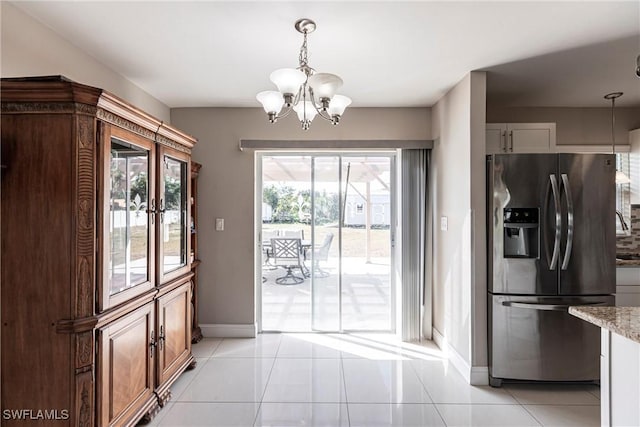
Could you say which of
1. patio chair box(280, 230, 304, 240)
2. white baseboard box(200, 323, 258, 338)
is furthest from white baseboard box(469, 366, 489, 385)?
white baseboard box(200, 323, 258, 338)

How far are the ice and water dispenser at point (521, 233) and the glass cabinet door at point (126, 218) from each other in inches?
104

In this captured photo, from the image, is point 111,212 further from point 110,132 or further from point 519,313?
point 519,313

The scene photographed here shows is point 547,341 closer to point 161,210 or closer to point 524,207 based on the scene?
point 524,207

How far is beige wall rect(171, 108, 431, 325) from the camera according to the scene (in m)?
3.77

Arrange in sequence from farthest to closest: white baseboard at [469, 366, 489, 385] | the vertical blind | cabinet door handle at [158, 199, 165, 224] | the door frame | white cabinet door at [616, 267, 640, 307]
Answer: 1. the door frame
2. the vertical blind
3. white cabinet door at [616, 267, 640, 307]
4. white baseboard at [469, 366, 489, 385]
5. cabinet door handle at [158, 199, 165, 224]

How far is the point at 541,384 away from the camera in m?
2.81

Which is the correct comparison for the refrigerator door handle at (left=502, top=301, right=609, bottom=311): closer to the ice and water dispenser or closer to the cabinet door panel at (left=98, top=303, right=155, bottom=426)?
the ice and water dispenser

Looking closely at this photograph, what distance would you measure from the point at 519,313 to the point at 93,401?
2.87 m

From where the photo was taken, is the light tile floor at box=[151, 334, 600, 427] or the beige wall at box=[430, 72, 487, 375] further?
the beige wall at box=[430, 72, 487, 375]

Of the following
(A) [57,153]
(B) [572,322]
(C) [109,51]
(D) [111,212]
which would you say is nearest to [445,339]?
(B) [572,322]

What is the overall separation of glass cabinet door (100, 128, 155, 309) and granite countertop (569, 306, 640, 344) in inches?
89.4

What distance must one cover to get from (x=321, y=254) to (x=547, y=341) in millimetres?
2228

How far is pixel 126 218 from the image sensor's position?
2.06 metres

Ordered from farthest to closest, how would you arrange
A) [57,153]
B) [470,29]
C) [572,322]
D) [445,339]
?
[445,339]
[572,322]
[470,29]
[57,153]
